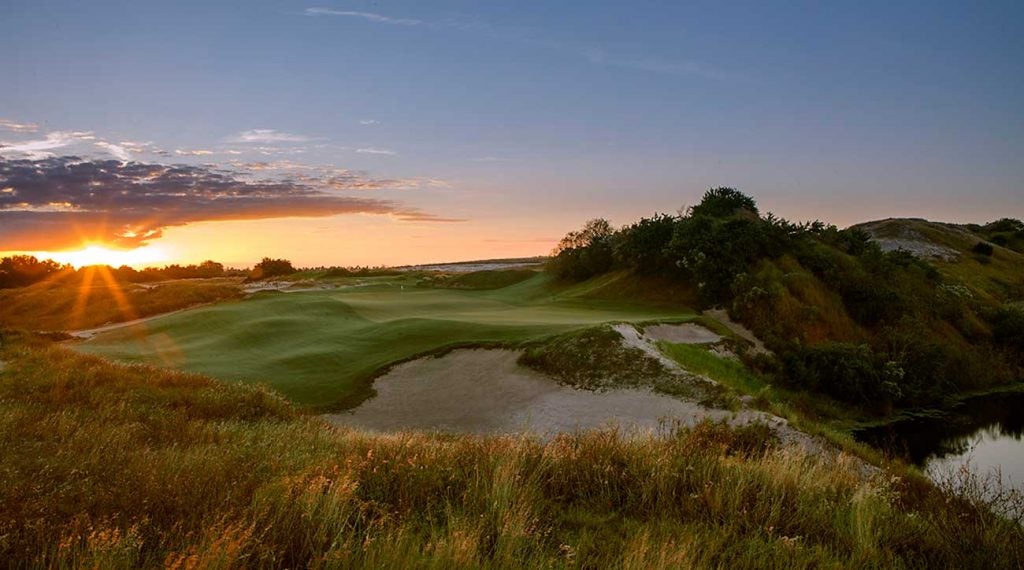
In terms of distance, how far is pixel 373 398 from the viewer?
21.9m

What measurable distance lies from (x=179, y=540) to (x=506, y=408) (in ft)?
49.7

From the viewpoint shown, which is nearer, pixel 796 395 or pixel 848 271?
pixel 796 395

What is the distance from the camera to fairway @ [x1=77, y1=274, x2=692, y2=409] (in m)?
24.3

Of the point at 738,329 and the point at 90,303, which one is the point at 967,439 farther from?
the point at 90,303

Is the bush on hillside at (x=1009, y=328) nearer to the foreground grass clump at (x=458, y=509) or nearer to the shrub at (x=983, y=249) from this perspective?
the shrub at (x=983, y=249)

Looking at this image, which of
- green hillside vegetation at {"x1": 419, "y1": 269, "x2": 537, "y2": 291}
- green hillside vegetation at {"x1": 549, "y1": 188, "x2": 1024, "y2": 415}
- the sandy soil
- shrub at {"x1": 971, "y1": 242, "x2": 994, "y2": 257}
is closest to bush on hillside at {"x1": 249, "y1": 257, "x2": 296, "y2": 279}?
green hillside vegetation at {"x1": 419, "y1": 269, "x2": 537, "y2": 291}

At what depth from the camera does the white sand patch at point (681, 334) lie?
27.2 m

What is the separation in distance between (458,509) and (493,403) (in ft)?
46.9

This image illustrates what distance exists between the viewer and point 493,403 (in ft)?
67.4

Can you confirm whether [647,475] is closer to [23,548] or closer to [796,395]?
[23,548]

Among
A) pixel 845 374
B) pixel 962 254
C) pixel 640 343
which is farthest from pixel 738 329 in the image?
pixel 962 254

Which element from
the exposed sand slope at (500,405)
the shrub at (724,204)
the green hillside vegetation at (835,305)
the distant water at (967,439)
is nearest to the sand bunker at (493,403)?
the exposed sand slope at (500,405)

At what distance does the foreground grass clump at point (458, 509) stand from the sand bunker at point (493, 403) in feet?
26.9

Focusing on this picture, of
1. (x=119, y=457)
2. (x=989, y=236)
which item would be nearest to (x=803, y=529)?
(x=119, y=457)
